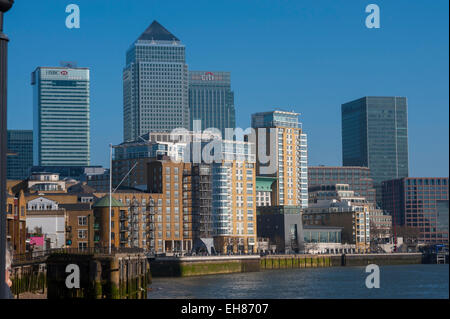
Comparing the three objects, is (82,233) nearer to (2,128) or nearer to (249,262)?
(249,262)

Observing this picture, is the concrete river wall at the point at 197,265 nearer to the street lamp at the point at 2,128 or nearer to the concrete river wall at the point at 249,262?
the concrete river wall at the point at 249,262

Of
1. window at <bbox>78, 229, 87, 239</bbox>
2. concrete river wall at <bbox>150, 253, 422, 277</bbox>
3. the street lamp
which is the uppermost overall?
the street lamp

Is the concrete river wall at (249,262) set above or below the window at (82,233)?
below

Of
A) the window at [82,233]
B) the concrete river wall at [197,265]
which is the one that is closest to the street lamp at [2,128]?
the window at [82,233]

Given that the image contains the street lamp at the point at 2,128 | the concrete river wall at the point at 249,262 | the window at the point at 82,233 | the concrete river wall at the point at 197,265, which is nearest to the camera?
the street lamp at the point at 2,128

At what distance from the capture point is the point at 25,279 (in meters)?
62.0

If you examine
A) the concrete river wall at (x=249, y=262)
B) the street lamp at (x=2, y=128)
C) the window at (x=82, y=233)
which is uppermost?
the street lamp at (x=2, y=128)

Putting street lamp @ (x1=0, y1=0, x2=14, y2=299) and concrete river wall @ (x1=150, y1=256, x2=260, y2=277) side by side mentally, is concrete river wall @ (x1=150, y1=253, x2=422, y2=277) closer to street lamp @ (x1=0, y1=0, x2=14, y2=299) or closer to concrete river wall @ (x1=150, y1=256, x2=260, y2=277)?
concrete river wall @ (x1=150, y1=256, x2=260, y2=277)

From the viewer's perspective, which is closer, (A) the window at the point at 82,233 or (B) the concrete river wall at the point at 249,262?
(A) the window at the point at 82,233

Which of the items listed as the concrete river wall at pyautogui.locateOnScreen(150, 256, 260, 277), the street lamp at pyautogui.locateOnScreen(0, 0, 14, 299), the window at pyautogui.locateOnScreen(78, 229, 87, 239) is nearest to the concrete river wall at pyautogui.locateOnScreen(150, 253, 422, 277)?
the concrete river wall at pyautogui.locateOnScreen(150, 256, 260, 277)

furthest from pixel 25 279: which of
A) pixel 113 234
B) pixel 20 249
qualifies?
pixel 113 234

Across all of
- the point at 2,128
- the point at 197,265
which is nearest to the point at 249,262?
the point at 197,265

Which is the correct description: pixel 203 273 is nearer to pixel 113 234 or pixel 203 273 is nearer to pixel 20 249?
pixel 113 234

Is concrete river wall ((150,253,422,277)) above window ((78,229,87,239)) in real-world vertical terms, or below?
below
